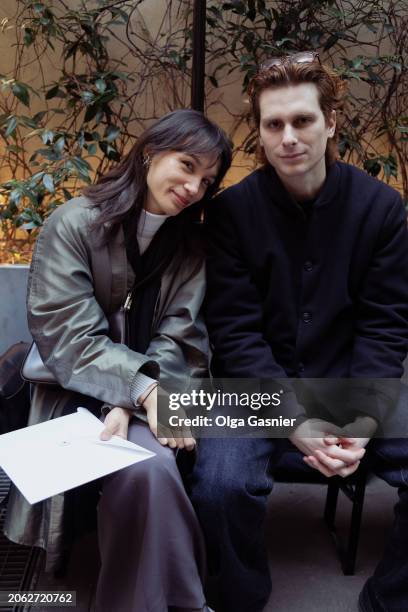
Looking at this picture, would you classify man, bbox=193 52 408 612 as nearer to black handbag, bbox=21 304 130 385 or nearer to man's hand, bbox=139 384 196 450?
man's hand, bbox=139 384 196 450

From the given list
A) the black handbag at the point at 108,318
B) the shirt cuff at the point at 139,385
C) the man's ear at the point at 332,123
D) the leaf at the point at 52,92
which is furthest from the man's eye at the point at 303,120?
the leaf at the point at 52,92

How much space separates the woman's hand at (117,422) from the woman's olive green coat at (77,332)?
30mm

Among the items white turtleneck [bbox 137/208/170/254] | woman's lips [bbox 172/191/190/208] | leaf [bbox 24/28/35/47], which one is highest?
leaf [bbox 24/28/35/47]

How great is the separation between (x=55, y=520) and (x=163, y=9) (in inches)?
107

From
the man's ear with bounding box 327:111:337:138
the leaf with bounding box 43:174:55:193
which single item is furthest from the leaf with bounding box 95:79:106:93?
the man's ear with bounding box 327:111:337:138

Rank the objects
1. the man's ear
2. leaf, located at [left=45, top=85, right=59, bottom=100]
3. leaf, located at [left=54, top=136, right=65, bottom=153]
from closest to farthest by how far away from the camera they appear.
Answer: the man's ear, leaf, located at [left=54, top=136, right=65, bottom=153], leaf, located at [left=45, top=85, right=59, bottom=100]

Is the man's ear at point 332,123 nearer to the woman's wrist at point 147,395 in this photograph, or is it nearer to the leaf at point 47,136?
the woman's wrist at point 147,395

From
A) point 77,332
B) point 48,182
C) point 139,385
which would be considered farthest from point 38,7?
point 139,385

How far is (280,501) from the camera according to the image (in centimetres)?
267

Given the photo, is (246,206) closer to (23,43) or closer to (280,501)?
(280,501)

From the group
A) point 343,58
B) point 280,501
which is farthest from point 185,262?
point 343,58

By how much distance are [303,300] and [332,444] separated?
0.49 m

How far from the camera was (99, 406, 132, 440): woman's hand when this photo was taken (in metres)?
1.76

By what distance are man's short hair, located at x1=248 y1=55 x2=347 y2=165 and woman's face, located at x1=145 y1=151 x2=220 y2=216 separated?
300 millimetres
